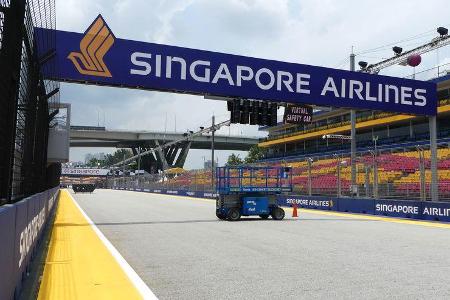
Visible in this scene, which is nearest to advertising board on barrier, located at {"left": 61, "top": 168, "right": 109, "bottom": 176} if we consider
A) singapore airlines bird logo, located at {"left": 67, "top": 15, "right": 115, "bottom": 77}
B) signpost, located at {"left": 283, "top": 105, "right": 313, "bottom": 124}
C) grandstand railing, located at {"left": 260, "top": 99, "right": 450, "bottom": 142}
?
grandstand railing, located at {"left": 260, "top": 99, "right": 450, "bottom": 142}

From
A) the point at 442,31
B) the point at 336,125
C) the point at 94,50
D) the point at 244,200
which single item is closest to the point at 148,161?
the point at 336,125

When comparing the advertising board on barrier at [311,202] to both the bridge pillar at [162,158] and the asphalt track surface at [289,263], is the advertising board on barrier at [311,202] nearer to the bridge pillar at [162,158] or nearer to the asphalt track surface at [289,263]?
the asphalt track surface at [289,263]

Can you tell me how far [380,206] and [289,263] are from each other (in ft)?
46.8

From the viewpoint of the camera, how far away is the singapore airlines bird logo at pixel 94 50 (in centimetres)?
1658

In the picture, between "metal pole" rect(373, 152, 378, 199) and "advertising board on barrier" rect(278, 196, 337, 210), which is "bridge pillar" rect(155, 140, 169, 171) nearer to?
"advertising board on barrier" rect(278, 196, 337, 210)

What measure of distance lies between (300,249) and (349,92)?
42.7 ft

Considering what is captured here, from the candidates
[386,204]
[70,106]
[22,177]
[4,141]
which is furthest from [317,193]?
[4,141]

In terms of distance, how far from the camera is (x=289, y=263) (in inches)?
309

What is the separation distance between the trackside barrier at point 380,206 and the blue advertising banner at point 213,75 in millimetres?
4375

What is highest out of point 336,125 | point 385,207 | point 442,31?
point 442,31

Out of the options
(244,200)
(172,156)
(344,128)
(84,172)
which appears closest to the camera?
(244,200)

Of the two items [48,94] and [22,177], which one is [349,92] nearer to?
[48,94]

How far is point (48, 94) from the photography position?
42.4 feet

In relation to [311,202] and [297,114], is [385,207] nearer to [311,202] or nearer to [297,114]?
[297,114]
